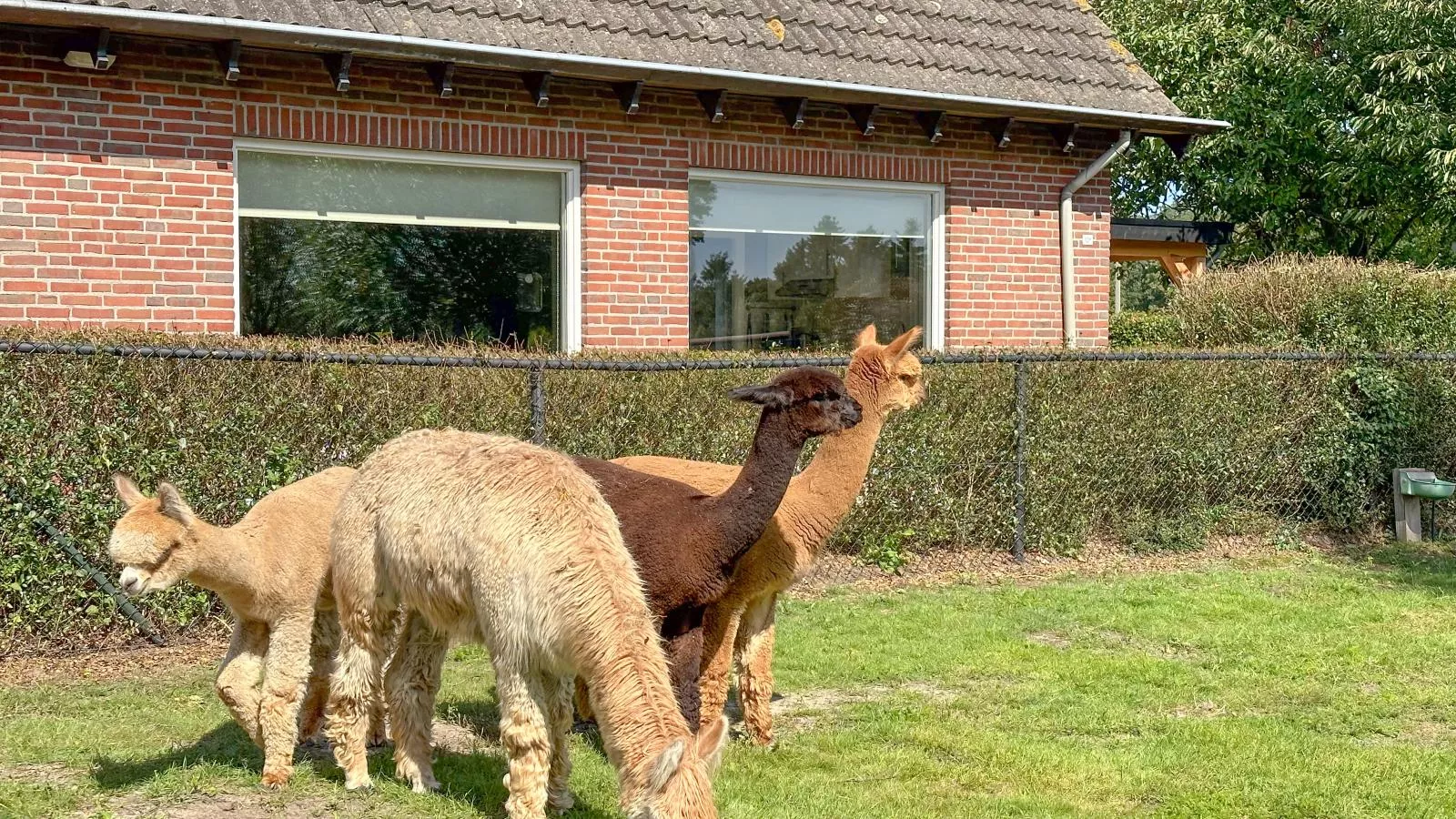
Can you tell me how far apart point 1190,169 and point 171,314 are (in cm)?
2125

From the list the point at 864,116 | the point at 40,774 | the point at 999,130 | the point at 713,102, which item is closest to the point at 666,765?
the point at 40,774

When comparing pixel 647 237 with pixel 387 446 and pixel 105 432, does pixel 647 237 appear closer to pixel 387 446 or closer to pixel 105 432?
pixel 105 432

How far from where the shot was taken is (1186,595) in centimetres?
1011

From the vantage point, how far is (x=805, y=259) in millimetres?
12422

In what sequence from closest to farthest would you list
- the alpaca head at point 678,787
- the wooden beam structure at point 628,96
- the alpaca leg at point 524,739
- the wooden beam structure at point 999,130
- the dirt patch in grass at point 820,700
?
the alpaca head at point 678,787
the alpaca leg at point 524,739
the dirt patch in grass at point 820,700
the wooden beam structure at point 628,96
the wooden beam structure at point 999,130

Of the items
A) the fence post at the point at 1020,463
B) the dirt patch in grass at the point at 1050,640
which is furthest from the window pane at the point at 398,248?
the dirt patch in grass at the point at 1050,640

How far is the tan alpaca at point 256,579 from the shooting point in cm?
540

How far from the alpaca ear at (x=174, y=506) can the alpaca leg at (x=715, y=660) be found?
217cm

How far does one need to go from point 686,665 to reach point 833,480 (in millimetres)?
1286

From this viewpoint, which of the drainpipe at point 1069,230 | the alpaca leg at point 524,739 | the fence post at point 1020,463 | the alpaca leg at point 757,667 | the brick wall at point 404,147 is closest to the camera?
the alpaca leg at point 524,739

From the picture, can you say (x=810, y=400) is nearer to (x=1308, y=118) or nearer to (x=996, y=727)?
(x=996, y=727)

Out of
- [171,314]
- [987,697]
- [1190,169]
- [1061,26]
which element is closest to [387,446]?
[987,697]

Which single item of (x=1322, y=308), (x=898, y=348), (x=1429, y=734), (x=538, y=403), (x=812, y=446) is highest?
(x=1322, y=308)

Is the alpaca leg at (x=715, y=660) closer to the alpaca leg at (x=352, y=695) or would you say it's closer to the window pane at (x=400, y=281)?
the alpaca leg at (x=352, y=695)
